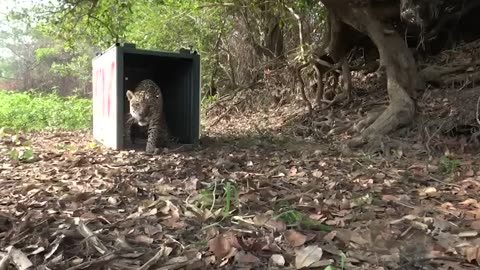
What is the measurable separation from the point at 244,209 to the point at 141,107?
3.97 m

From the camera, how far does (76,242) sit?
2412 millimetres

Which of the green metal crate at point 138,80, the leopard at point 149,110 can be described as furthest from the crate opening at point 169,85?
the leopard at point 149,110

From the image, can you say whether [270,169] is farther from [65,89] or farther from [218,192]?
[65,89]

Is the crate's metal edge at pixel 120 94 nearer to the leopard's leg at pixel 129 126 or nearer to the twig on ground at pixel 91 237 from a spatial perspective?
the leopard's leg at pixel 129 126

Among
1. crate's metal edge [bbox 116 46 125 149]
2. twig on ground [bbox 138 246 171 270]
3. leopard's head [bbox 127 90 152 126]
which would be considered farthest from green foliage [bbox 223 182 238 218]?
leopard's head [bbox 127 90 152 126]

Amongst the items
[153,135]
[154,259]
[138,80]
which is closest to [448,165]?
[154,259]

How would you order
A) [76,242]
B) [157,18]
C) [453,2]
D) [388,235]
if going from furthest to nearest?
[157,18]
[453,2]
[388,235]
[76,242]

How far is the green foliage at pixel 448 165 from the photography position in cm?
445

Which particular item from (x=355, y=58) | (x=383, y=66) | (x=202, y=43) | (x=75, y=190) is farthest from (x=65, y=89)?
(x=75, y=190)

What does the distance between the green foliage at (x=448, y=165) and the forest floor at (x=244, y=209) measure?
0.02 m

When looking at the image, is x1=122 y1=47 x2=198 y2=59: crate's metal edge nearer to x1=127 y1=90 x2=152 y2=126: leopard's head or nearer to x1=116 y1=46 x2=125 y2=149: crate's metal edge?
x1=116 y1=46 x2=125 y2=149: crate's metal edge

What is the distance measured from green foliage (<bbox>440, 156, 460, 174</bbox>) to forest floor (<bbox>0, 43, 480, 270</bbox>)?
0.02 m

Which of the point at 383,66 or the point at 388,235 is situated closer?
the point at 388,235

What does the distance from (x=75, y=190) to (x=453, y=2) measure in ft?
21.0
